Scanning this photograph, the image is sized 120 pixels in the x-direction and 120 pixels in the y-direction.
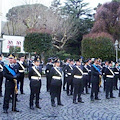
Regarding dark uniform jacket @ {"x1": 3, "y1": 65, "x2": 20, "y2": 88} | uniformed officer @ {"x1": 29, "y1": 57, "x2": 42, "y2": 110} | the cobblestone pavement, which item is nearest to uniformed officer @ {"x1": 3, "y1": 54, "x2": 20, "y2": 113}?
dark uniform jacket @ {"x1": 3, "y1": 65, "x2": 20, "y2": 88}

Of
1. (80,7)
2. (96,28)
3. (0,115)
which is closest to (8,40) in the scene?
(0,115)

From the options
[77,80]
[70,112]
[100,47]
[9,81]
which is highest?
[100,47]

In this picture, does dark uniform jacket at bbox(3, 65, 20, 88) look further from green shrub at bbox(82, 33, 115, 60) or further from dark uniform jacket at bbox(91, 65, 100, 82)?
green shrub at bbox(82, 33, 115, 60)

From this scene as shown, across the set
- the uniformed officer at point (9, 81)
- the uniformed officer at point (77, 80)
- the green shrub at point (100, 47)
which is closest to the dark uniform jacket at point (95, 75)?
the uniformed officer at point (77, 80)

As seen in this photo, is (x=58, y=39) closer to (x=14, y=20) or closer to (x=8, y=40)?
(x=14, y=20)

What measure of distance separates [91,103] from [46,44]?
12.2m

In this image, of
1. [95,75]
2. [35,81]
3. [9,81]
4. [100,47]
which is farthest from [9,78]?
[100,47]

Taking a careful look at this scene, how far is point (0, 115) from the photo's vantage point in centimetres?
680

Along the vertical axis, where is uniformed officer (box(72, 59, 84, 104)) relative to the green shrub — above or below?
below

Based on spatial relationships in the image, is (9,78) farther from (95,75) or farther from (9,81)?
(95,75)

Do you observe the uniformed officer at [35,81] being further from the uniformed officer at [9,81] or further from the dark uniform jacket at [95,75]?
the dark uniform jacket at [95,75]

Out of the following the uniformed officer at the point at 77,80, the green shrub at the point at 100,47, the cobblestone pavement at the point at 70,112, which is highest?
the green shrub at the point at 100,47

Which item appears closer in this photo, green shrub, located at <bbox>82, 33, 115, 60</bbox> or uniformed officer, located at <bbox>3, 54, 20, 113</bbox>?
uniformed officer, located at <bbox>3, 54, 20, 113</bbox>

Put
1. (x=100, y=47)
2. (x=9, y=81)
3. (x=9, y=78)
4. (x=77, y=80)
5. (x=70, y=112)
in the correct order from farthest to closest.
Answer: (x=100, y=47) → (x=77, y=80) → (x=70, y=112) → (x=9, y=81) → (x=9, y=78)
